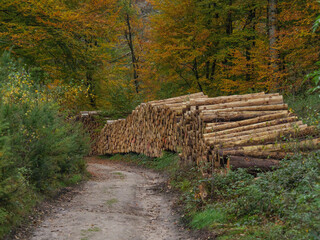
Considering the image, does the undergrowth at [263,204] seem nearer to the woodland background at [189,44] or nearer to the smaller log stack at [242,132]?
the smaller log stack at [242,132]

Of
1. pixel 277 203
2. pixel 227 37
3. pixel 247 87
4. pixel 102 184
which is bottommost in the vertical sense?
pixel 102 184

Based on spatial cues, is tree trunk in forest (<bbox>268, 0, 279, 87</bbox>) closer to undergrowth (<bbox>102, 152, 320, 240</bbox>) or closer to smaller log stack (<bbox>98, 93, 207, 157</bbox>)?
smaller log stack (<bbox>98, 93, 207, 157</bbox>)

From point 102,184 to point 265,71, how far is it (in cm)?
785

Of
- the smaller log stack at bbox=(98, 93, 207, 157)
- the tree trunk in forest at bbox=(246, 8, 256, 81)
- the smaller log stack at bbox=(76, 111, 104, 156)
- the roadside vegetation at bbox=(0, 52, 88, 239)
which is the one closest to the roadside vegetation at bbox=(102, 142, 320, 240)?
the roadside vegetation at bbox=(0, 52, 88, 239)

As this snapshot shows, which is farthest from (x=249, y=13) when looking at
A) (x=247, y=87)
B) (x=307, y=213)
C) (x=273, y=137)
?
(x=307, y=213)

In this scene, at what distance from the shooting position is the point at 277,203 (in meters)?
5.27

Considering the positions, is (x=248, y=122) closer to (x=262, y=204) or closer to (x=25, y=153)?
(x=262, y=204)

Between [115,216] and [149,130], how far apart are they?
9.49 metres

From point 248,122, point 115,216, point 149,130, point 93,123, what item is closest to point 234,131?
point 248,122

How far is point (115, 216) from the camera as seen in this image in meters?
7.19

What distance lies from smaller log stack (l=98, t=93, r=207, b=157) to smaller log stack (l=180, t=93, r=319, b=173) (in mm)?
1324

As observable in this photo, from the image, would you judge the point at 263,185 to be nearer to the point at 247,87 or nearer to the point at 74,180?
the point at 74,180

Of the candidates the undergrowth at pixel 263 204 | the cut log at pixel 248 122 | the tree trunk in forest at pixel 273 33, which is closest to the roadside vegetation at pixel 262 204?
the undergrowth at pixel 263 204

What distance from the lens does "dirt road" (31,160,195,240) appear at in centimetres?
609
